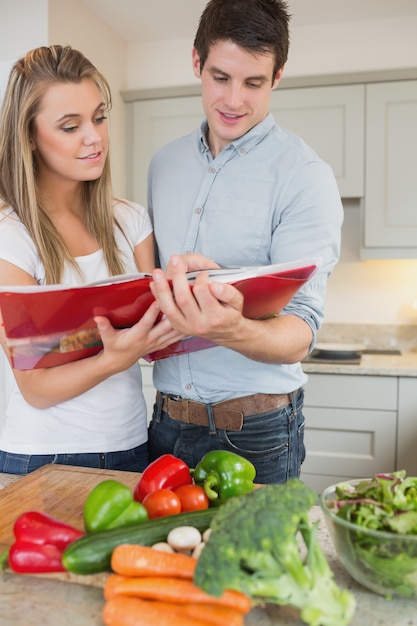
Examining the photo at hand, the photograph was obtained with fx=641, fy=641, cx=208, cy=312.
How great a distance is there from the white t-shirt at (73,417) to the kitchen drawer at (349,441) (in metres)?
1.76

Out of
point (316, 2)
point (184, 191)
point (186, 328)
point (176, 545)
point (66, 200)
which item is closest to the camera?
point (176, 545)

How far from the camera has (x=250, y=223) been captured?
5.11 ft

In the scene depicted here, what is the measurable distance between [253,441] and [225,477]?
17.3 inches

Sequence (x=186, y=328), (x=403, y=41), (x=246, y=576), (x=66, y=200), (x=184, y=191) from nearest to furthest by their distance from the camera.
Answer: (x=246, y=576)
(x=186, y=328)
(x=66, y=200)
(x=184, y=191)
(x=403, y=41)

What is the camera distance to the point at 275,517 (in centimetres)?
78

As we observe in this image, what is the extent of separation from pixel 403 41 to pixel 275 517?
3129 millimetres

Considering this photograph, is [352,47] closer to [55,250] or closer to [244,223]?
[244,223]

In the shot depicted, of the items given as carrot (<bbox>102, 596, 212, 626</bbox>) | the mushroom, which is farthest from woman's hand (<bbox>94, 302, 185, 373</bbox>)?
carrot (<bbox>102, 596, 212, 626</bbox>)

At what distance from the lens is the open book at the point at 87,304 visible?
104 centimetres

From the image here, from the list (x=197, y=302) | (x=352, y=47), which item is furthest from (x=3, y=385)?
(x=352, y=47)

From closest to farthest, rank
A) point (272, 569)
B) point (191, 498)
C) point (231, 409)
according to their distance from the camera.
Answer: point (272, 569), point (191, 498), point (231, 409)

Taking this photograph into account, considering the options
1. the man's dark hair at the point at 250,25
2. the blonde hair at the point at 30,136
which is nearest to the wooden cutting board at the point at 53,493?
the blonde hair at the point at 30,136

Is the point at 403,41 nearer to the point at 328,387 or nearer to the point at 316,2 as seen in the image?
the point at 316,2

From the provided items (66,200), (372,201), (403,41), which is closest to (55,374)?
(66,200)
